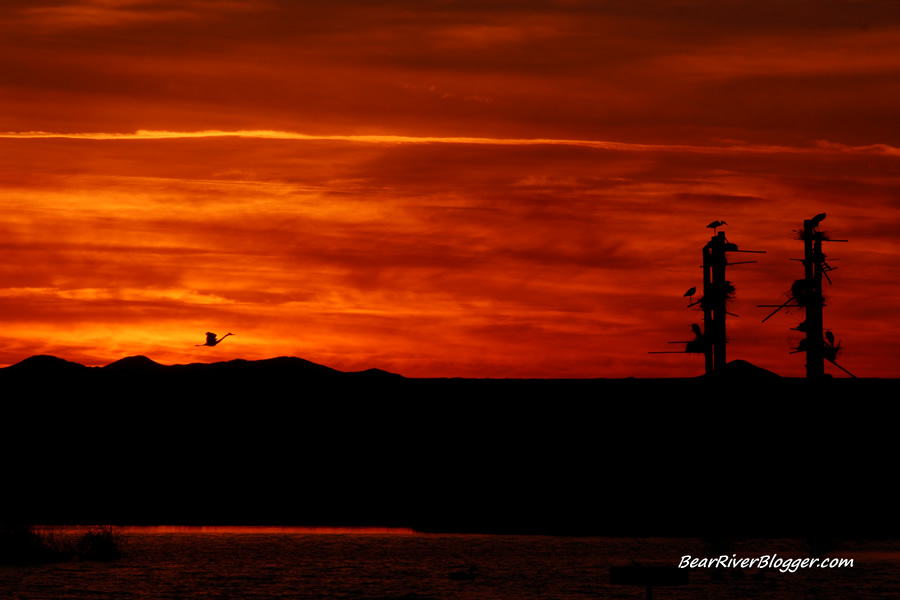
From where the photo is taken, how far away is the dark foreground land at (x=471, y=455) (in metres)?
124

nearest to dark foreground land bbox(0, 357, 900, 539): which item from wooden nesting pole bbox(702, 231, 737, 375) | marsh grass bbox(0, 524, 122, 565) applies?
wooden nesting pole bbox(702, 231, 737, 375)

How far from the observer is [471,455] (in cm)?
14738

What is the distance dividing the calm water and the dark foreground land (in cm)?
2108

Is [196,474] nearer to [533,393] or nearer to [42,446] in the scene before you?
[42,446]

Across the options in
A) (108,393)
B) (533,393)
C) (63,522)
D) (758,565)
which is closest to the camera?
(758,565)

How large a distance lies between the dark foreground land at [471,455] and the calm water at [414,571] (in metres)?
21.1

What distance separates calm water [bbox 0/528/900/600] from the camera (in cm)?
6419

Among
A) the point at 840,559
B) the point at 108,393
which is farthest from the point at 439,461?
the point at 840,559

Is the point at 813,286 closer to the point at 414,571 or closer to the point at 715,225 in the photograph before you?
the point at 715,225

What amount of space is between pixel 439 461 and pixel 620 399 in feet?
73.5

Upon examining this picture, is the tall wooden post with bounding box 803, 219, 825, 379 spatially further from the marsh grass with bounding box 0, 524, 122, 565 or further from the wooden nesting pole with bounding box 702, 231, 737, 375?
the marsh grass with bounding box 0, 524, 122, 565

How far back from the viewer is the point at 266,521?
122m

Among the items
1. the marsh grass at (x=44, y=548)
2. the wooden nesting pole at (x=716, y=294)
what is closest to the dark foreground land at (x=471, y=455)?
the wooden nesting pole at (x=716, y=294)

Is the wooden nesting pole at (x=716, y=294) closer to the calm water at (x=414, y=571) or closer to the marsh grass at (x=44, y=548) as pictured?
the calm water at (x=414, y=571)
